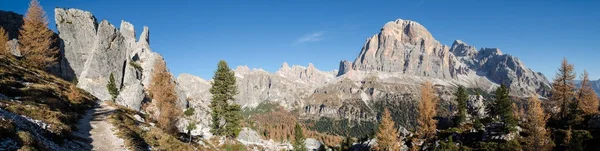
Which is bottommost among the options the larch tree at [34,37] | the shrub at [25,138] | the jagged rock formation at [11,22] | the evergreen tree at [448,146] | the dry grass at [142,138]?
the evergreen tree at [448,146]

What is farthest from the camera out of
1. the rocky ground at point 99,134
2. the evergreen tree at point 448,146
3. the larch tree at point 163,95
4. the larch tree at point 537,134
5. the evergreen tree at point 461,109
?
the evergreen tree at point 461,109

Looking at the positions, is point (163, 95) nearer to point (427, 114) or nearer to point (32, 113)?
point (32, 113)

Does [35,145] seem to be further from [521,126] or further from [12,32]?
[12,32]

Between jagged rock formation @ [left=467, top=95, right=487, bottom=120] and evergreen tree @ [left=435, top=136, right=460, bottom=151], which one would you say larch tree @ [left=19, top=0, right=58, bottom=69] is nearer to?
evergreen tree @ [left=435, top=136, right=460, bottom=151]

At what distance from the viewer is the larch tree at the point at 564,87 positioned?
63.7 m

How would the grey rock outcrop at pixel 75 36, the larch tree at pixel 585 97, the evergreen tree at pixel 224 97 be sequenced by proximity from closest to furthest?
the evergreen tree at pixel 224 97 < the larch tree at pixel 585 97 < the grey rock outcrop at pixel 75 36

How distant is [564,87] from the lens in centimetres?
6431

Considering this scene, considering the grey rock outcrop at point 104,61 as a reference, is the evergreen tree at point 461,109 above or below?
below

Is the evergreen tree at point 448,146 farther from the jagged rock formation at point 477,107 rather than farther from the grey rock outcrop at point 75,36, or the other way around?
the grey rock outcrop at point 75,36

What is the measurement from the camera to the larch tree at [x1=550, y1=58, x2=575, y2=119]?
6372 centimetres

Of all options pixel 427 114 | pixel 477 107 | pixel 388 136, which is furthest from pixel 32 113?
pixel 477 107

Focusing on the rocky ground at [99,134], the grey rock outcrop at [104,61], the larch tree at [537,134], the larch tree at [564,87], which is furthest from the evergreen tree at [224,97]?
the larch tree at [564,87]

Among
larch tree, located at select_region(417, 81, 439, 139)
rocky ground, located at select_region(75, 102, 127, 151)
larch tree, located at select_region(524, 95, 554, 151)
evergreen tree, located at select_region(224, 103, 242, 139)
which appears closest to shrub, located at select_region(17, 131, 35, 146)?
rocky ground, located at select_region(75, 102, 127, 151)

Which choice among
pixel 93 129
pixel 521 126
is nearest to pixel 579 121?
pixel 521 126
